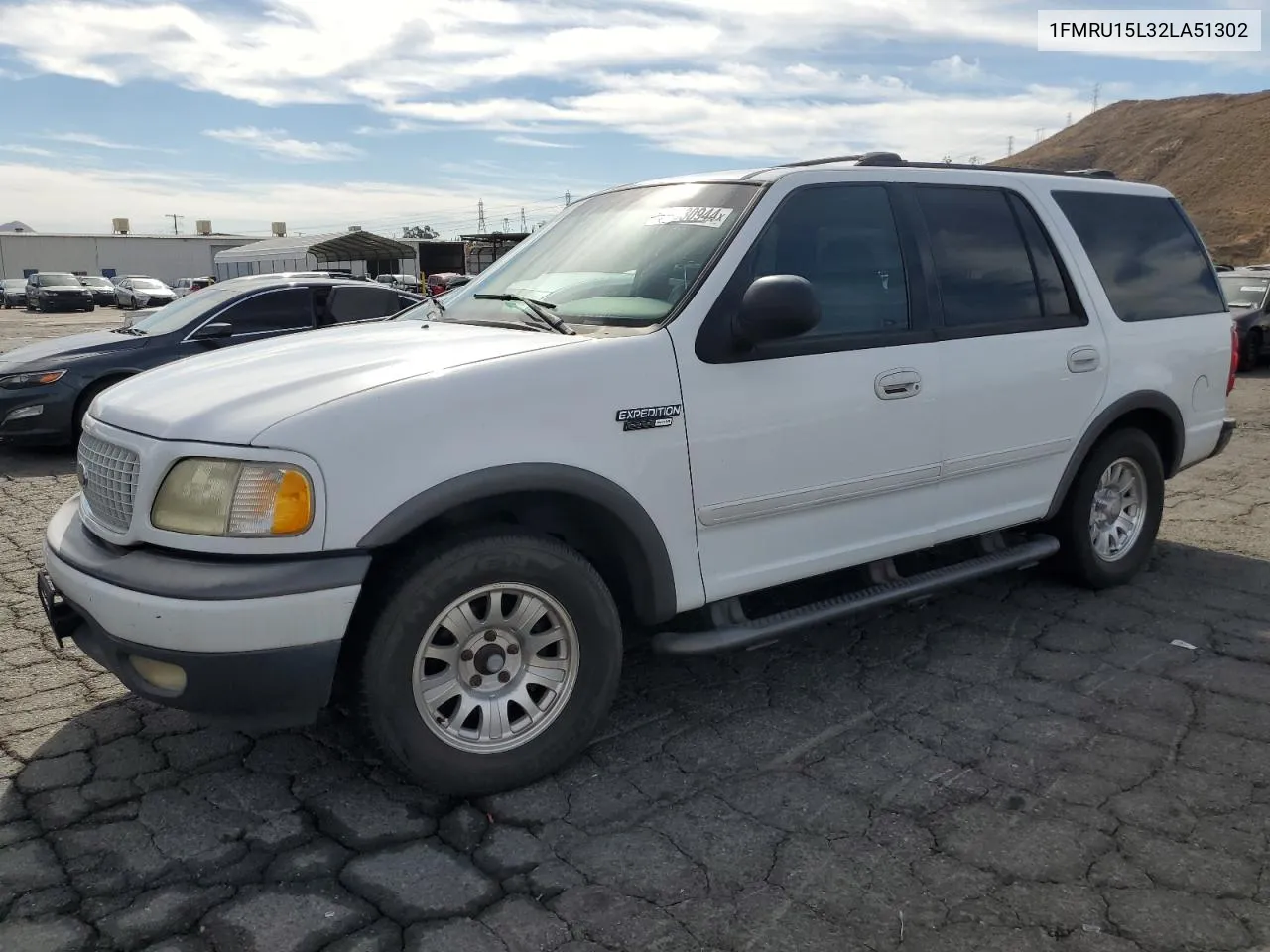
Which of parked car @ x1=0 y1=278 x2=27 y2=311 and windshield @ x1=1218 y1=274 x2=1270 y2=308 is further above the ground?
parked car @ x1=0 y1=278 x2=27 y2=311

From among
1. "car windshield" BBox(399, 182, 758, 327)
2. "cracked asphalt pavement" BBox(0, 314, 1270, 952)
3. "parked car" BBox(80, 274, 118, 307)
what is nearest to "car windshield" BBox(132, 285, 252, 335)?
"cracked asphalt pavement" BBox(0, 314, 1270, 952)

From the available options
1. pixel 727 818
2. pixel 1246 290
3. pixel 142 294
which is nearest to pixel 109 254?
pixel 142 294

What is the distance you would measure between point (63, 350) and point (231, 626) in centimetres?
716

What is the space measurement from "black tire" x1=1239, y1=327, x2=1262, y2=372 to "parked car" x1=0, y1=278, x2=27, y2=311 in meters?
46.4

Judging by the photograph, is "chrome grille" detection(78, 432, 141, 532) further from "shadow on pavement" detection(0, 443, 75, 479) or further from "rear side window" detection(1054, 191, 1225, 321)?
"shadow on pavement" detection(0, 443, 75, 479)

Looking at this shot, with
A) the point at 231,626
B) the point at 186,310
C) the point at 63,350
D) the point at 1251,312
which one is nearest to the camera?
the point at 231,626

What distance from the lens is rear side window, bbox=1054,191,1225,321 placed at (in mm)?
4918

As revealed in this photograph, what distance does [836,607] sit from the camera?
3854 millimetres

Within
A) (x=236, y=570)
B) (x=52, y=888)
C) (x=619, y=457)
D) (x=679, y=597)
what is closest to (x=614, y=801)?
(x=679, y=597)

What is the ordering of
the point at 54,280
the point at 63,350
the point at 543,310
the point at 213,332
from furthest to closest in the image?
1. the point at 54,280
2. the point at 213,332
3. the point at 63,350
4. the point at 543,310

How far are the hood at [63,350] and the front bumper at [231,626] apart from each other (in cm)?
645

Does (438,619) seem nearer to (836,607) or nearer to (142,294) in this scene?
(836,607)

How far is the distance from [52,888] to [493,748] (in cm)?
121

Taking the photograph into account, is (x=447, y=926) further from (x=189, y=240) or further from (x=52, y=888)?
(x=189, y=240)
